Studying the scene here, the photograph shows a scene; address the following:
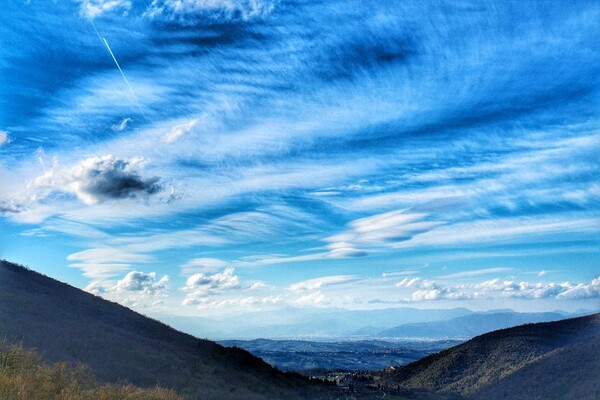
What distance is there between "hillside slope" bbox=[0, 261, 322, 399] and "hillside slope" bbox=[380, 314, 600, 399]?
2779cm

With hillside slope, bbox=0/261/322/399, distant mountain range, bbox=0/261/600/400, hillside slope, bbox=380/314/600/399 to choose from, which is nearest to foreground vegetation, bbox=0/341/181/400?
distant mountain range, bbox=0/261/600/400

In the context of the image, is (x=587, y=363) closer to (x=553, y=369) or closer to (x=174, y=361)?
(x=553, y=369)

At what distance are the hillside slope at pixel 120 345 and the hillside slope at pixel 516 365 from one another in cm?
2779

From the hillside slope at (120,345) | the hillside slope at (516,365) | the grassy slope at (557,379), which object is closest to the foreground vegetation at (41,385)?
the hillside slope at (120,345)

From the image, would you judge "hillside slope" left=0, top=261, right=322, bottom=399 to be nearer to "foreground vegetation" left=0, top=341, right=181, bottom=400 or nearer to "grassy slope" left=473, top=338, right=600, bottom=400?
"foreground vegetation" left=0, top=341, right=181, bottom=400

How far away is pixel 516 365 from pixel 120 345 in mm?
62978

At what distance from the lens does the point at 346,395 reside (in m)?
58.0

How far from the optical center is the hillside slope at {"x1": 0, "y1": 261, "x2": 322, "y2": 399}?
33250 mm

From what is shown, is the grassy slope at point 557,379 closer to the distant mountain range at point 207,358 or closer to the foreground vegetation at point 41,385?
the distant mountain range at point 207,358

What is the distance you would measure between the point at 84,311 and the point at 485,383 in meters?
57.4

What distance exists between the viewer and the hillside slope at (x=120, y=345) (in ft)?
109

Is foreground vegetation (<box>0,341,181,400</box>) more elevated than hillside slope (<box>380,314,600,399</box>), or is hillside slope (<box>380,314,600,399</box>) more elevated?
foreground vegetation (<box>0,341,181,400</box>)

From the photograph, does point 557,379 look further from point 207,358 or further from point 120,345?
point 120,345

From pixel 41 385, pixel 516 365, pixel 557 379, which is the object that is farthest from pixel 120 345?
pixel 516 365
